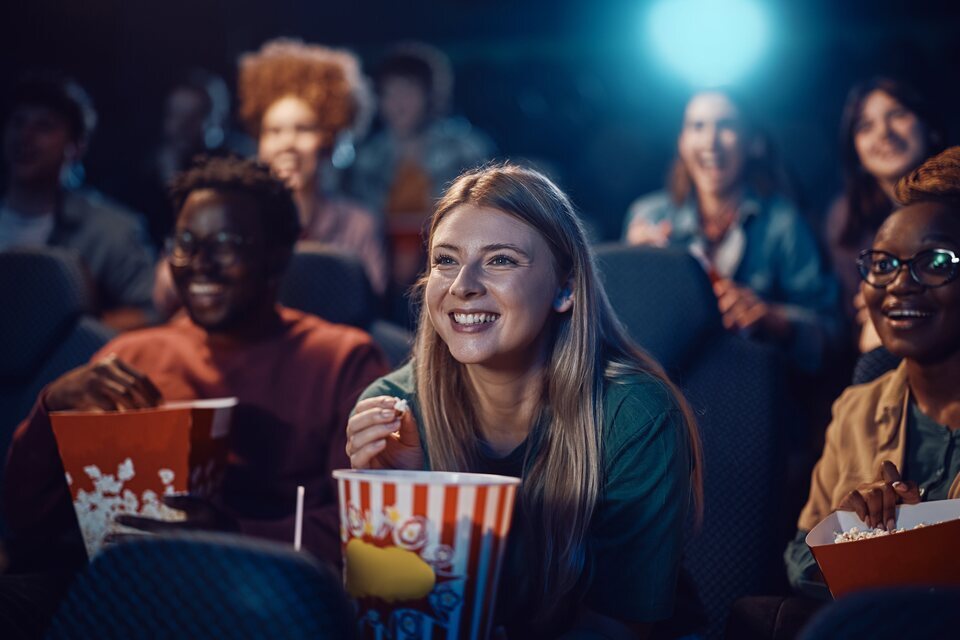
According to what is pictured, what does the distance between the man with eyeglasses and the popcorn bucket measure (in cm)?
15

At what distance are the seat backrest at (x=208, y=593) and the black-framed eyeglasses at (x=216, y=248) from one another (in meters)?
1.03

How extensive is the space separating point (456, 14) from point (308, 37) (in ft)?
2.44

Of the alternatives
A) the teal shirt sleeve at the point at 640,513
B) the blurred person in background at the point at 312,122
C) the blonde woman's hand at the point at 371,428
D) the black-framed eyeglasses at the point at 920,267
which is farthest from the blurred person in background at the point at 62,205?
the black-framed eyeglasses at the point at 920,267

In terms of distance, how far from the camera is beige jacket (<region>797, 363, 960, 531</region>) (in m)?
1.62

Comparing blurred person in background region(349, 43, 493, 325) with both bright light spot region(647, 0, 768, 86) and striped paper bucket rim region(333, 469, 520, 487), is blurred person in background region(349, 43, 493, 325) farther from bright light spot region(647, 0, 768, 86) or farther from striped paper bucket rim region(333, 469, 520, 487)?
striped paper bucket rim region(333, 469, 520, 487)

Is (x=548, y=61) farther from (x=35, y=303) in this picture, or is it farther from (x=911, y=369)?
(x=911, y=369)

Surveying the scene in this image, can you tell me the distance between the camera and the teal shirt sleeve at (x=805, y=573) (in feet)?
5.10

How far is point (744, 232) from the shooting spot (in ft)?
9.33

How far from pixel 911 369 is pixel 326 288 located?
1167mm

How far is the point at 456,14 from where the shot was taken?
562cm

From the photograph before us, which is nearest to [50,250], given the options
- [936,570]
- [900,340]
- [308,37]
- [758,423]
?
[758,423]

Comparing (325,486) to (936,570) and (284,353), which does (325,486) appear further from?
(936,570)

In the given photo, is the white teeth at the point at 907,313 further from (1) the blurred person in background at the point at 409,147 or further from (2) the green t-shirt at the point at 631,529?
(1) the blurred person in background at the point at 409,147

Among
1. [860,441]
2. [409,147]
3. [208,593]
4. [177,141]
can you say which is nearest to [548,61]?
[409,147]
